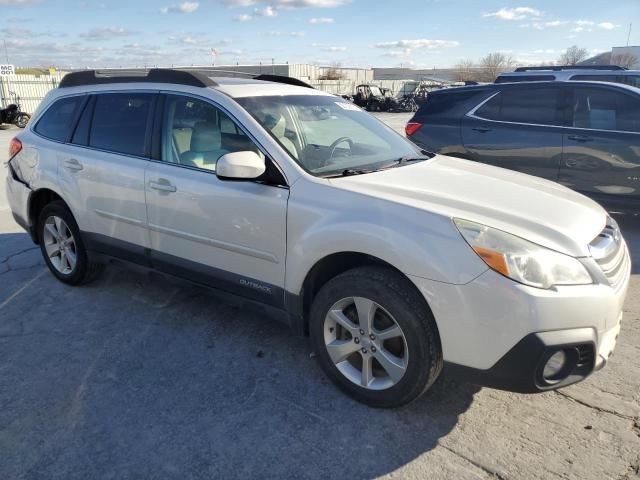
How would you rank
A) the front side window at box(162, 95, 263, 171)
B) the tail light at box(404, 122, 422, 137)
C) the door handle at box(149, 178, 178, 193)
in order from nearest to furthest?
the front side window at box(162, 95, 263, 171) → the door handle at box(149, 178, 178, 193) → the tail light at box(404, 122, 422, 137)

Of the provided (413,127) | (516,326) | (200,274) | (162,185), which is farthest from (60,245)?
(413,127)

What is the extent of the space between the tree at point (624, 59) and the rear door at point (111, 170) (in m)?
79.9

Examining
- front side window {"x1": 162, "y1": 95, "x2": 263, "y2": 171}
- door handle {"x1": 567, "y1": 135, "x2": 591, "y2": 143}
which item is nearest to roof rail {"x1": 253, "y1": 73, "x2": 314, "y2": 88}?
front side window {"x1": 162, "y1": 95, "x2": 263, "y2": 171}

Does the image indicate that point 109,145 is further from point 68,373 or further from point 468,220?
point 468,220

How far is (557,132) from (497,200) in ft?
12.7

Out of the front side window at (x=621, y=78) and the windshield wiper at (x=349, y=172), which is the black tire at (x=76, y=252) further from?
the front side window at (x=621, y=78)

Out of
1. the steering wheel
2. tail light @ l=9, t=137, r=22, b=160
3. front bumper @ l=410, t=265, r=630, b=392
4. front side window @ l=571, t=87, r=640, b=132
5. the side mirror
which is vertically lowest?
front bumper @ l=410, t=265, r=630, b=392

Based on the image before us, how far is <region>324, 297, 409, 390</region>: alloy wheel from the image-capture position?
2.72 m

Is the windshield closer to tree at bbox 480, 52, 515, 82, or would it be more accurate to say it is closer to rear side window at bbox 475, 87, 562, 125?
rear side window at bbox 475, 87, 562, 125

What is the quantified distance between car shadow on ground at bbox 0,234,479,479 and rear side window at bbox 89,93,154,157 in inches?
39.3

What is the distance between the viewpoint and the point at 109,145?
13.1ft

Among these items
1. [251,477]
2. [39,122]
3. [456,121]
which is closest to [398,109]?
[456,121]

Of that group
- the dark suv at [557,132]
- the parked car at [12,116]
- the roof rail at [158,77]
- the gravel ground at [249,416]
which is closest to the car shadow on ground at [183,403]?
the gravel ground at [249,416]

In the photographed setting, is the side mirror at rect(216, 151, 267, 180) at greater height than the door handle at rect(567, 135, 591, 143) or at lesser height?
greater
